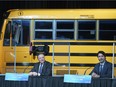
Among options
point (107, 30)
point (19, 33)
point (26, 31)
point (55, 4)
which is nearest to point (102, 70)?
point (107, 30)

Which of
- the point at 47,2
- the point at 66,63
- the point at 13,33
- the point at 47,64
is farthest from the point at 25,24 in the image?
the point at 47,2

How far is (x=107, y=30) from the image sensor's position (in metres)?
14.1

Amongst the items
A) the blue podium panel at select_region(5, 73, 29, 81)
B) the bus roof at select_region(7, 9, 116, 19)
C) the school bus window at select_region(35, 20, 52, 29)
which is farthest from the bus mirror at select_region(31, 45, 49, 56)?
the blue podium panel at select_region(5, 73, 29, 81)

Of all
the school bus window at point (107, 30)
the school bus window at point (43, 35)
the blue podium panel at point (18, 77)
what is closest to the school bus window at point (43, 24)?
the school bus window at point (43, 35)

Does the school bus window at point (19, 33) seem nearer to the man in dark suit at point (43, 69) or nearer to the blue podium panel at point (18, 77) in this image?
the man in dark suit at point (43, 69)

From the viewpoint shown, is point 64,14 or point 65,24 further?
point 64,14

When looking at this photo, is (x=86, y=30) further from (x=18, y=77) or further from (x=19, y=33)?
(x=18, y=77)

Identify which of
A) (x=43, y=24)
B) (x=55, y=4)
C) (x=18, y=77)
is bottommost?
(x=18, y=77)

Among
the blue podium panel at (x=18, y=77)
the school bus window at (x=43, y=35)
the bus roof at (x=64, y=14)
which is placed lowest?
the blue podium panel at (x=18, y=77)

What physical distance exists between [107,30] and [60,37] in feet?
5.50

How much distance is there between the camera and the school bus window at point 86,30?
14.1 metres

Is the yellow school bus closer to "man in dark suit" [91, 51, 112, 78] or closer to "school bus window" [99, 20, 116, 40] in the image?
"school bus window" [99, 20, 116, 40]

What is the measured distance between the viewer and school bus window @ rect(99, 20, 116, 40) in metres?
14.0

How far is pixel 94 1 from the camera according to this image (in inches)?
840
